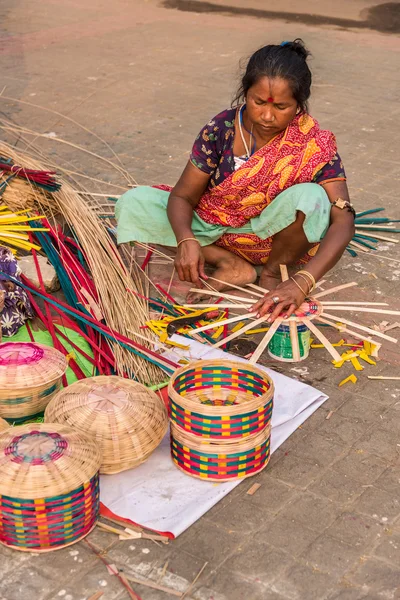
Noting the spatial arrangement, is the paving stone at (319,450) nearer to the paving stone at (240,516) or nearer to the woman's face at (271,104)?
the paving stone at (240,516)

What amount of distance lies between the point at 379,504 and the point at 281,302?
730 millimetres

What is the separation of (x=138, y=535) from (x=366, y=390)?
1038 millimetres

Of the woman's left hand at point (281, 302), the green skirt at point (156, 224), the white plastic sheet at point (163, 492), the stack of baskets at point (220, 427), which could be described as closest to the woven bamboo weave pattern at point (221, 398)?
the stack of baskets at point (220, 427)

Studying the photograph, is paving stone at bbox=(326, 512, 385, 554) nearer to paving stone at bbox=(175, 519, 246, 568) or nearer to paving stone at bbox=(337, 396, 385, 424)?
paving stone at bbox=(175, 519, 246, 568)

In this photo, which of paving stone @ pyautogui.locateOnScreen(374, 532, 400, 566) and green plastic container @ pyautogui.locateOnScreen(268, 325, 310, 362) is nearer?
paving stone @ pyautogui.locateOnScreen(374, 532, 400, 566)

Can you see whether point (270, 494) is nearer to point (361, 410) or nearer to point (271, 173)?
point (361, 410)

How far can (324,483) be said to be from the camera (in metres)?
2.49

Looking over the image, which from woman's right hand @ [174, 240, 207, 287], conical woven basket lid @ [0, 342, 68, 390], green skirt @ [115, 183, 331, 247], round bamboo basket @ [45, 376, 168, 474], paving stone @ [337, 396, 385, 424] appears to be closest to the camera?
round bamboo basket @ [45, 376, 168, 474]

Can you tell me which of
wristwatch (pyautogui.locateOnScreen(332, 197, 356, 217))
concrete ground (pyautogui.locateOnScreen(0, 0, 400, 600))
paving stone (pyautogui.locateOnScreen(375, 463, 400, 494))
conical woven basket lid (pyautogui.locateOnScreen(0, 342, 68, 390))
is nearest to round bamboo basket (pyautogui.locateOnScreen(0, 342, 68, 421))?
conical woven basket lid (pyautogui.locateOnScreen(0, 342, 68, 390))

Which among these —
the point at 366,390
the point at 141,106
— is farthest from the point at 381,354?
the point at 141,106

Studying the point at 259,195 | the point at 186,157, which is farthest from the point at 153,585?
the point at 186,157

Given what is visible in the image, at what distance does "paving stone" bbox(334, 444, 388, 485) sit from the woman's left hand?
0.50m

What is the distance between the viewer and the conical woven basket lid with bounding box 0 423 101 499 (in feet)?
7.02

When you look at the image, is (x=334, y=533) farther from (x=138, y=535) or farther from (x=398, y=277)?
(x=398, y=277)
